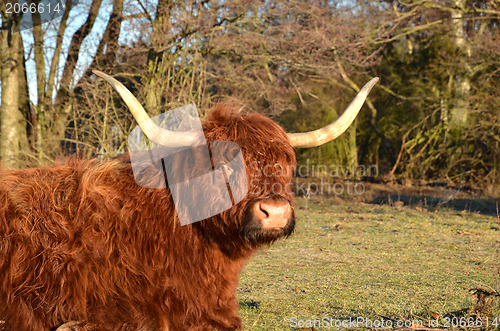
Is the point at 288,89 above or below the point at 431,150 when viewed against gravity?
above

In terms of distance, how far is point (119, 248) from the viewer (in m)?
2.88

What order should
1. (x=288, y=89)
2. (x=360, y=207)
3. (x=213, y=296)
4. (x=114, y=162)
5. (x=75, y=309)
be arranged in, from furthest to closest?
(x=288, y=89)
(x=360, y=207)
(x=114, y=162)
(x=213, y=296)
(x=75, y=309)

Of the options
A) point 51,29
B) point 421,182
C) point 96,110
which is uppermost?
point 51,29

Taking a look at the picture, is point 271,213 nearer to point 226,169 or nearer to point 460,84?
point 226,169

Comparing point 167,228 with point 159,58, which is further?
point 159,58

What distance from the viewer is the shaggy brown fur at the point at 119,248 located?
2.69 metres

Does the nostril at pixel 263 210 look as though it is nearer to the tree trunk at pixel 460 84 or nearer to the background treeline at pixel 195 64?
the background treeline at pixel 195 64

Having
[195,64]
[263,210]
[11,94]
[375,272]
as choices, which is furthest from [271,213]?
[11,94]

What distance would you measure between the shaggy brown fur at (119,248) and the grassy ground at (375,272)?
575mm

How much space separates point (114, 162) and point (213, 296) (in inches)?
45.1

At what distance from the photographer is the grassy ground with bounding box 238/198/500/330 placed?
342 cm

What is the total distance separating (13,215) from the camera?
2846 millimetres

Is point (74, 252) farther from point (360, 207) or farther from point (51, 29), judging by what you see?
point (51, 29)

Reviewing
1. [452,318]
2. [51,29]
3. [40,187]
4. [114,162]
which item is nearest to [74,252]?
[40,187]
